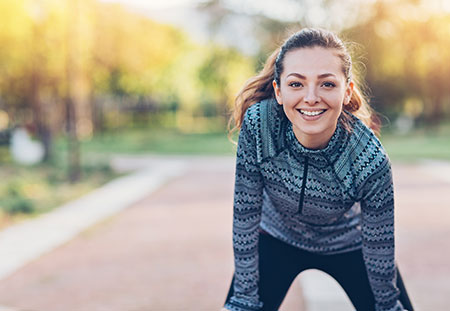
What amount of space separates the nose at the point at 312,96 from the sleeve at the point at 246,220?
259mm

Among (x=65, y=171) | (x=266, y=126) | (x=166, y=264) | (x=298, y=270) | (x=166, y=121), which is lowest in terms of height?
(x=166, y=121)

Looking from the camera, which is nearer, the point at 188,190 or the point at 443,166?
the point at 188,190

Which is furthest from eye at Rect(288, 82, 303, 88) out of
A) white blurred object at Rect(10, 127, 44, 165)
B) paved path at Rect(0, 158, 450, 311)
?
white blurred object at Rect(10, 127, 44, 165)

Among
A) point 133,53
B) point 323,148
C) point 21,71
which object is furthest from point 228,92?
point 323,148

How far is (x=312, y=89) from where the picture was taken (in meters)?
1.89

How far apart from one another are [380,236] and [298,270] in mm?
414

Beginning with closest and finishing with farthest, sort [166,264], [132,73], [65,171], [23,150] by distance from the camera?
1. [166,264]
2. [65,171]
3. [23,150]
4. [132,73]

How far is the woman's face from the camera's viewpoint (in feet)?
6.19

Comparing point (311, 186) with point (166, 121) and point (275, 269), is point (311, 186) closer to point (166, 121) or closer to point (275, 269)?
point (275, 269)

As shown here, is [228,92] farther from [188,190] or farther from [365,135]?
[365,135]

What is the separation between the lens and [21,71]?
13766 mm

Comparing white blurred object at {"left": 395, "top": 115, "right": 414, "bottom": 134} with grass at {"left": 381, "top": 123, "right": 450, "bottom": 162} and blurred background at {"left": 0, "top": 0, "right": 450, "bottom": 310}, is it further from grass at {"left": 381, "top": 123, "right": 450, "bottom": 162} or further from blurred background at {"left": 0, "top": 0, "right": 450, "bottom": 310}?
grass at {"left": 381, "top": 123, "right": 450, "bottom": 162}

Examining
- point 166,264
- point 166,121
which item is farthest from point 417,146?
Answer: point 166,121

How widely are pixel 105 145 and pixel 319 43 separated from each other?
19787 millimetres
